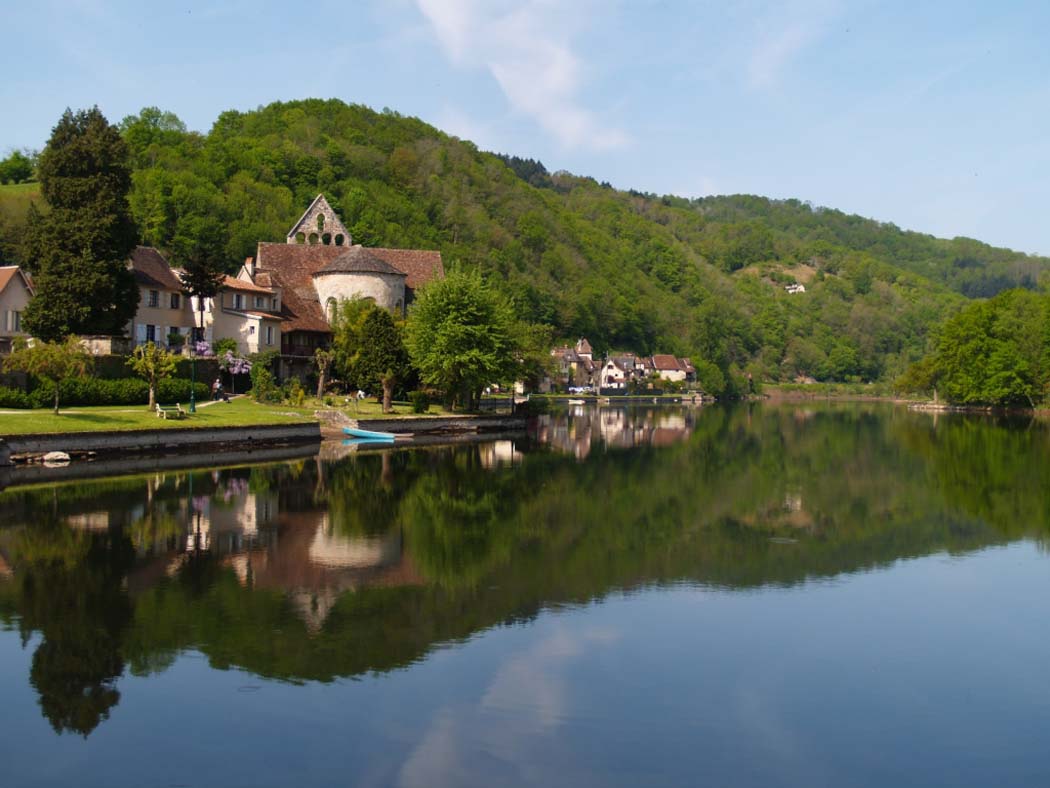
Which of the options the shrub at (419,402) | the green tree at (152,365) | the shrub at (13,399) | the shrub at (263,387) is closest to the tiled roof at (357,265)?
the shrub at (263,387)

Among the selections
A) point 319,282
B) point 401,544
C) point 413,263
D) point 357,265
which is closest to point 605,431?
point 357,265

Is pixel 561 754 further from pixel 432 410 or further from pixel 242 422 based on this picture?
pixel 432 410

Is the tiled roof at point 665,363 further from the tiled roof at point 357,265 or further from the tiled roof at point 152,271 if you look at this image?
the tiled roof at point 152,271

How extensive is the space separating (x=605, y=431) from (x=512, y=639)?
5875cm

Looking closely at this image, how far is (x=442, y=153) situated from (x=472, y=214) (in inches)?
803

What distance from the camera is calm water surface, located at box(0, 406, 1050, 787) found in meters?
12.5

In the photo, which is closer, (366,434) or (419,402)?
(366,434)

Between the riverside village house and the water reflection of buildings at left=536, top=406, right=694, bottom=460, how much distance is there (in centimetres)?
1663

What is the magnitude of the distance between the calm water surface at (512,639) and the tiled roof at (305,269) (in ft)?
139

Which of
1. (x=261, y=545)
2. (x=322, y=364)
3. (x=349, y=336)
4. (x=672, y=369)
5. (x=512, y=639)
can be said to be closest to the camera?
(x=512, y=639)

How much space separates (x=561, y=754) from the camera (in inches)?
492

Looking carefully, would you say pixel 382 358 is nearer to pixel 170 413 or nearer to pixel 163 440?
pixel 170 413

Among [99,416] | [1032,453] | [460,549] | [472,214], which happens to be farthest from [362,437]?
[472,214]

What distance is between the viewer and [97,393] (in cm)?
5009
